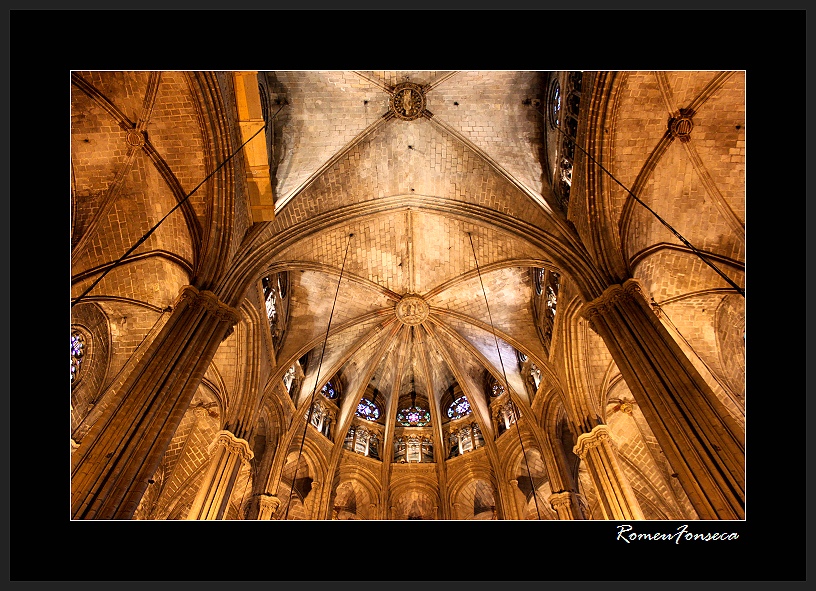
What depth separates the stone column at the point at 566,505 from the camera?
13820 mm

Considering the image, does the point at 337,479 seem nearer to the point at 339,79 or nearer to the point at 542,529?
the point at 339,79

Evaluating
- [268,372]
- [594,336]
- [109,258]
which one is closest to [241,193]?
[109,258]

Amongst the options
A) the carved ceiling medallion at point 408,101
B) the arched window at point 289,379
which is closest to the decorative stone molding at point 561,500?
the arched window at point 289,379

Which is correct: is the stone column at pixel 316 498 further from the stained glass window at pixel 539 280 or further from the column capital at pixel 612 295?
the column capital at pixel 612 295

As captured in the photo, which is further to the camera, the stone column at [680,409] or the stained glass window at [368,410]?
the stained glass window at [368,410]

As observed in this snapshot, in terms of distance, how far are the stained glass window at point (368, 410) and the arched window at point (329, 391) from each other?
1.04 meters

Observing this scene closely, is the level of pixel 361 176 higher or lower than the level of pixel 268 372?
higher

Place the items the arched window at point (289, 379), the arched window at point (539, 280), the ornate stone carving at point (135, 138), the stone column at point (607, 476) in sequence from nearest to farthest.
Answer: the ornate stone carving at point (135, 138) < the stone column at point (607, 476) < the arched window at point (539, 280) < the arched window at point (289, 379)


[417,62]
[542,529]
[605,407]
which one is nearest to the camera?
[542,529]

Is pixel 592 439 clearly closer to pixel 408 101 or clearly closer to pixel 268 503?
pixel 268 503

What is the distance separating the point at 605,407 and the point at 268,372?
960 centimetres

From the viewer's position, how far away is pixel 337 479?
17797 millimetres

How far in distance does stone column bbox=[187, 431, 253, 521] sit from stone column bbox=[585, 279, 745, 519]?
9043 mm
